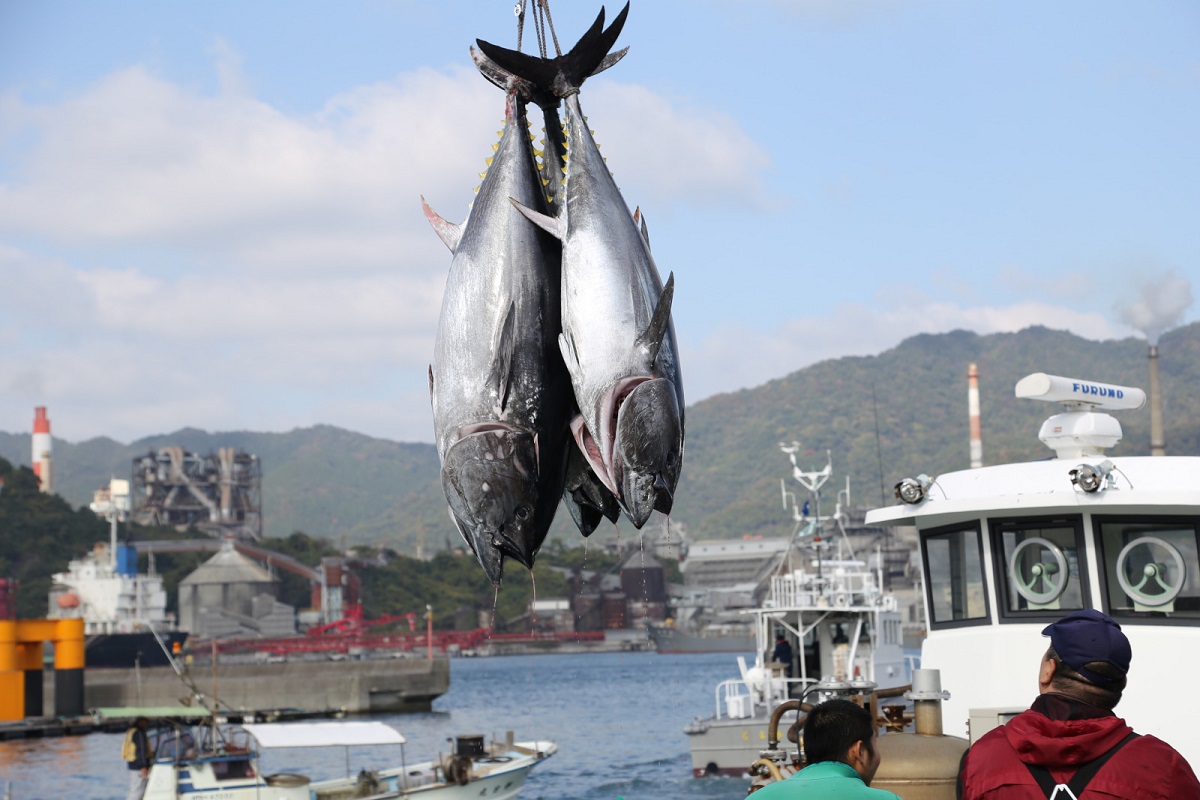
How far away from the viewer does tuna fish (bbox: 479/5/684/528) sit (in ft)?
11.2

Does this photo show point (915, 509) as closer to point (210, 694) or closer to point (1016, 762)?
point (1016, 762)

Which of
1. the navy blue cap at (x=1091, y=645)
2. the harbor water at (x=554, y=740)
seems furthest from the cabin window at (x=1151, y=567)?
the harbor water at (x=554, y=740)

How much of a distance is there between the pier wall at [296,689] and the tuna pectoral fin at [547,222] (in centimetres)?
5806

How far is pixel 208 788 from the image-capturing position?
2238cm

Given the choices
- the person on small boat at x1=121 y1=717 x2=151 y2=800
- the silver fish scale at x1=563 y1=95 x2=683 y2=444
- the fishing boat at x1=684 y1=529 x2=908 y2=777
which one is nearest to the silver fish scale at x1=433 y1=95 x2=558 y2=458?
the silver fish scale at x1=563 y1=95 x2=683 y2=444

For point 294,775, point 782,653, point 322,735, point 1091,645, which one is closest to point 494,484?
point 1091,645

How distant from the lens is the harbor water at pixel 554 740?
34531mm

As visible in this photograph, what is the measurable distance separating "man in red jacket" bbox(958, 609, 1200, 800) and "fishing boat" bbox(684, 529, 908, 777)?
25.6m

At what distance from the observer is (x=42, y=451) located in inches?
4884

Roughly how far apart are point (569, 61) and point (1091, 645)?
91.9 inches

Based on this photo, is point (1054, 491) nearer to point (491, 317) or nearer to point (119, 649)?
point (491, 317)

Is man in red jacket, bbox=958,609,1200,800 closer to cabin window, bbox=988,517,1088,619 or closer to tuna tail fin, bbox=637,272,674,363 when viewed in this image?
tuna tail fin, bbox=637,272,674,363

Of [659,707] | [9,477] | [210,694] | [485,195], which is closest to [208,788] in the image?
[485,195]

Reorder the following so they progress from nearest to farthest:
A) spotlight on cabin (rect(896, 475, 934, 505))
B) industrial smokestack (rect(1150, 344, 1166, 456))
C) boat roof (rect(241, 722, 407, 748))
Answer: spotlight on cabin (rect(896, 475, 934, 505)) < boat roof (rect(241, 722, 407, 748)) < industrial smokestack (rect(1150, 344, 1166, 456))
